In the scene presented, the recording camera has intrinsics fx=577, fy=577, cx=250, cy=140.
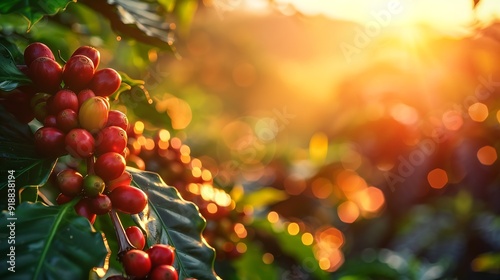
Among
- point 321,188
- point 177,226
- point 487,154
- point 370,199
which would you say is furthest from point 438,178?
point 177,226

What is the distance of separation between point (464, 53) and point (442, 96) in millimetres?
253

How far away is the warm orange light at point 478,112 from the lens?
284 cm

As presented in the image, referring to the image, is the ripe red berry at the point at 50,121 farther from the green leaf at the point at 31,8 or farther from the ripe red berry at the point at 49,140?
the green leaf at the point at 31,8

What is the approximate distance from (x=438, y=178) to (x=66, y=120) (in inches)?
96.3

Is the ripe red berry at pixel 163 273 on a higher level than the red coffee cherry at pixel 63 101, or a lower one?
lower

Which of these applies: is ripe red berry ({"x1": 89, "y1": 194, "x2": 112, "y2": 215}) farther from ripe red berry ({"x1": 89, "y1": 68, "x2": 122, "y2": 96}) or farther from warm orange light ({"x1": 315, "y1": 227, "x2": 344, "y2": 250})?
warm orange light ({"x1": 315, "y1": 227, "x2": 344, "y2": 250})

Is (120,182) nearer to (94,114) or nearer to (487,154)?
(94,114)

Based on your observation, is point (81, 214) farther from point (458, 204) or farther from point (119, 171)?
point (458, 204)

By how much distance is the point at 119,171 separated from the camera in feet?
2.89

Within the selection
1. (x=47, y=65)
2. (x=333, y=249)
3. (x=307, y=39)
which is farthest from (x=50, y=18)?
(x=307, y=39)

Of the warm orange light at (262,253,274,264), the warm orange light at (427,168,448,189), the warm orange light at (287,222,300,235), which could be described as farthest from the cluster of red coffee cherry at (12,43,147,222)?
the warm orange light at (427,168,448,189)

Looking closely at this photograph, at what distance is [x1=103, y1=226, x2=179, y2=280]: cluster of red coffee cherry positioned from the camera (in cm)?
80

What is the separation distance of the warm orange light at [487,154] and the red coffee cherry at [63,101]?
2264 mm

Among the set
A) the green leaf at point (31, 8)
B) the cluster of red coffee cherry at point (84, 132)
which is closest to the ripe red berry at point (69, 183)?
the cluster of red coffee cherry at point (84, 132)
